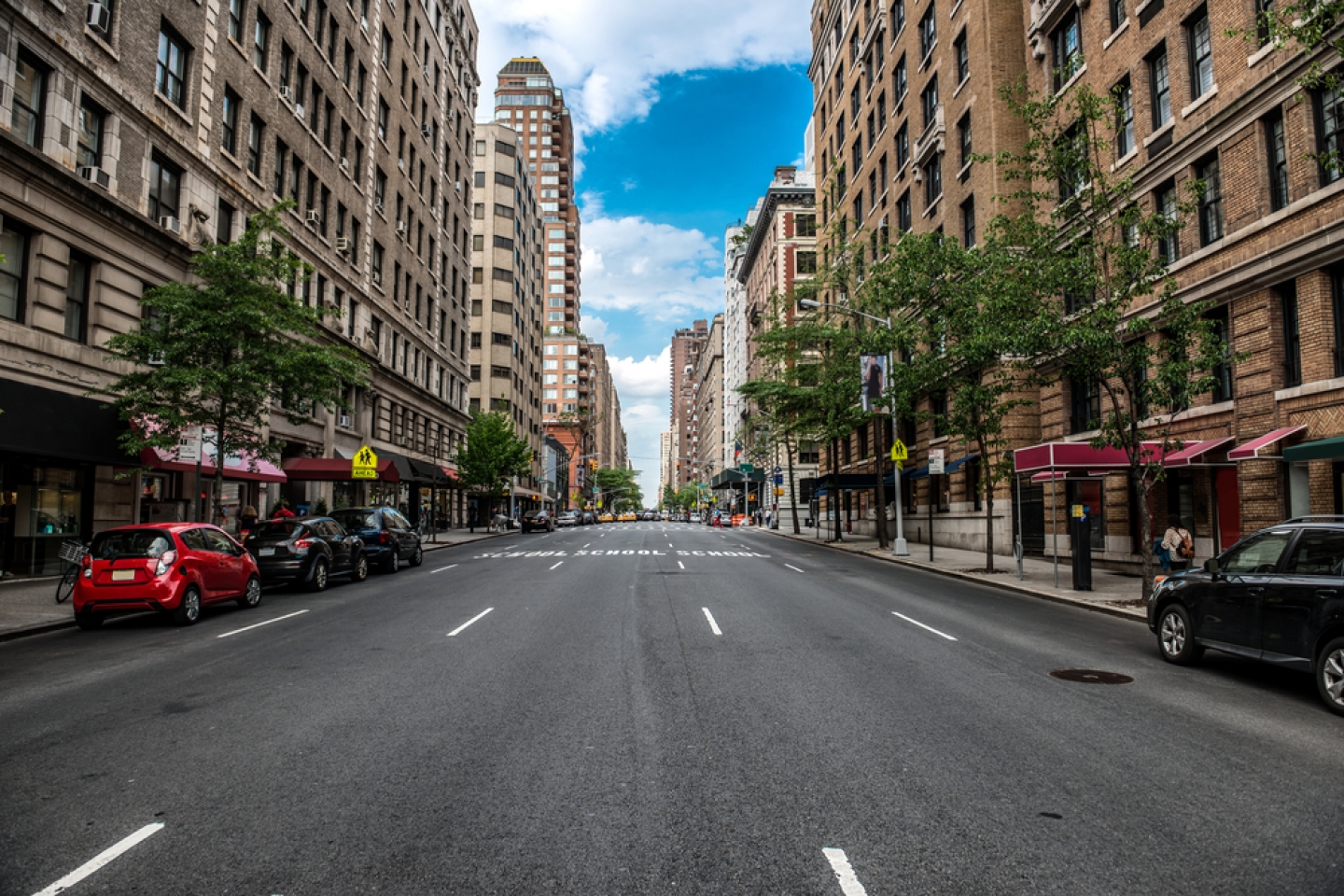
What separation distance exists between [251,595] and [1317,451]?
1903 centimetres

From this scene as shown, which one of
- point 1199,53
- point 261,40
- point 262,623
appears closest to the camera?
point 262,623

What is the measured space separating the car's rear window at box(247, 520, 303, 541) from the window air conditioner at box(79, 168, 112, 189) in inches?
344

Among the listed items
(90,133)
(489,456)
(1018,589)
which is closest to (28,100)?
(90,133)

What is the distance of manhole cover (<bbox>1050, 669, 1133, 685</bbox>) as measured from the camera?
841 centimetres

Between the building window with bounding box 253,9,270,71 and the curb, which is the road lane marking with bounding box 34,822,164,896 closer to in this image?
the curb

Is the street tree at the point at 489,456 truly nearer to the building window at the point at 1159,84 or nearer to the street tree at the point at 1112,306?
the street tree at the point at 1112,306

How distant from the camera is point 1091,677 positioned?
866 centimetres

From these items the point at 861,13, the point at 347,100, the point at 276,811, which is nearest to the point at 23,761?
the point at 276,811

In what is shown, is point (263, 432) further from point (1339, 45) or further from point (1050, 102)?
point (1339, 45)

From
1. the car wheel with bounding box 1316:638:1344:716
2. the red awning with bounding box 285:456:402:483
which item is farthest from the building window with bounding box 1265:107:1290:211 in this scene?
the red awning with bounding box 285:456:402:483

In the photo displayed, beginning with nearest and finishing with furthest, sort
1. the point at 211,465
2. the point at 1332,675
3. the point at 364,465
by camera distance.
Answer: the point at 1332,675
the point at 211,465
the point at 364,465

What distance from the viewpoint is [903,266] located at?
73.2 ft

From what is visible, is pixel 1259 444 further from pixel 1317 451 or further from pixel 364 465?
pixel 364 465

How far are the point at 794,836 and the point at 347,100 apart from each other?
126 feet
